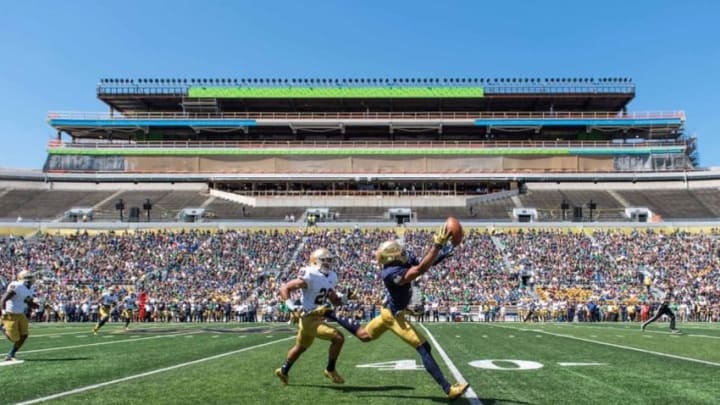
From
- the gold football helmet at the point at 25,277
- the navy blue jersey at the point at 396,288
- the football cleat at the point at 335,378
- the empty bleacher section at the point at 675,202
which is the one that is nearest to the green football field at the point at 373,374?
the football cleat at the point at 335,378

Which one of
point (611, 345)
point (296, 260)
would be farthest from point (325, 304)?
point (296, 260)

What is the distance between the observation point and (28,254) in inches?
1614

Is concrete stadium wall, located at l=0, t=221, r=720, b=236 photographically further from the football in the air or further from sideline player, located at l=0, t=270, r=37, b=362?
the football in the air

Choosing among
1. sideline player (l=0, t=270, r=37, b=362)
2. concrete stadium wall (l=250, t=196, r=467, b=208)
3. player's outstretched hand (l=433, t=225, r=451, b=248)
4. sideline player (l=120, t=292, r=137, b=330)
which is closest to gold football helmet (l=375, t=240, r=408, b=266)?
player's outstretched hand (l=433, t=225, r=451, b=248)

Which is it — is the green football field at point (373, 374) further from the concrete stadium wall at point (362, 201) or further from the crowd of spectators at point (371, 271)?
the concrete stadium wall at point (362, 201)

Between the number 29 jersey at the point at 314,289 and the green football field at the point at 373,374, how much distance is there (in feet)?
3.54

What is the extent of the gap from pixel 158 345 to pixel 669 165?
54.7m

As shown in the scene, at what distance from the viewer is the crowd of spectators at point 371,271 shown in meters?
32.6

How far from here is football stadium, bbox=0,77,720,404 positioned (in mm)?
8414

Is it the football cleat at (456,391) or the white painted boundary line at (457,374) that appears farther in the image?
the white painted boundary line at (457,374)

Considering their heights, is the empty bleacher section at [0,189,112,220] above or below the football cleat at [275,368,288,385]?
above

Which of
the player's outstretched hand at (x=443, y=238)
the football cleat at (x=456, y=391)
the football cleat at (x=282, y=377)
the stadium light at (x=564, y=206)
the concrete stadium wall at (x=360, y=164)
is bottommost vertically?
the football cleat at (x=282, y=377)

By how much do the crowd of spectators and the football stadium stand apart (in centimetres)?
18

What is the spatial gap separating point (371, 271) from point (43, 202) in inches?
1285
